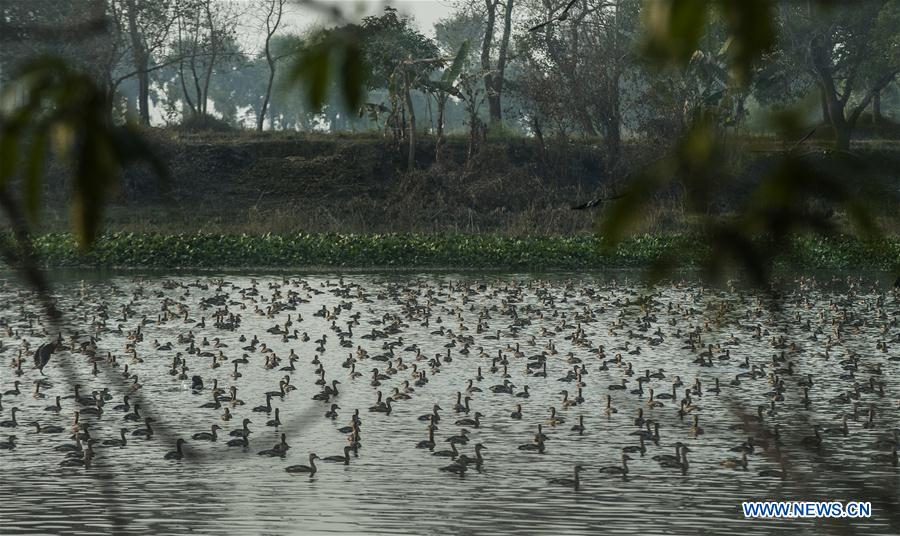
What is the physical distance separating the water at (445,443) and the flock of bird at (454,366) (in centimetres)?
9

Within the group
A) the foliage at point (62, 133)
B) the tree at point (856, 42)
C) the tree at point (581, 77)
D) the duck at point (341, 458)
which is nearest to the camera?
the foliage at point (62, 133)

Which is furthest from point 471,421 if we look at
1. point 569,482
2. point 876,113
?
point 876,113

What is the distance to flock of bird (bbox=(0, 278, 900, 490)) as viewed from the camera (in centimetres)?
1442

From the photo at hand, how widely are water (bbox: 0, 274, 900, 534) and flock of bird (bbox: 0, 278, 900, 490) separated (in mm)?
93

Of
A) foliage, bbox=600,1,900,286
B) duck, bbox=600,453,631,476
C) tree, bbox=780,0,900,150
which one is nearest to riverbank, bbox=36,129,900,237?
tree, bbox=780,0,900,150

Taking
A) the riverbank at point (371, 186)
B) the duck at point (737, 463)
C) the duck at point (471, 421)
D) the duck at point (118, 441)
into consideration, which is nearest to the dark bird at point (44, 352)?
the duck at point (118, 441)

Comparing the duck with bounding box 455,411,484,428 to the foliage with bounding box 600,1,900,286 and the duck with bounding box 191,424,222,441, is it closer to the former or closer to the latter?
the duck with bounding box 191,424,222,441

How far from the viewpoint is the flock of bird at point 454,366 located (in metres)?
14.4

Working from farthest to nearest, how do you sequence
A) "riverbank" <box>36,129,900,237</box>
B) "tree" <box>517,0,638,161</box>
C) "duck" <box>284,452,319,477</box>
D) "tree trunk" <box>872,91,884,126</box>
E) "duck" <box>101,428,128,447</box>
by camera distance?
"tree" <box>517,0,638,161</box>
"riverbank" <box>36,129,900,237</box>
"duck" <box>101,428,128,447</box>
"duck" <box>284,452,319,477</box>
"tree trunk" <box>872,91,884,126</box>

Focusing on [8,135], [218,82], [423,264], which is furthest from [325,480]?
[218,82]

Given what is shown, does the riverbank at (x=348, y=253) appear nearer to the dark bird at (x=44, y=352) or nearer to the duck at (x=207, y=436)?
the dark bird at (x=44, y=352)

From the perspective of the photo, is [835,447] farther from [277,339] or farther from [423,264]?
[423,264]

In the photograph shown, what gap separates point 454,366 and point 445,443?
20.5 feet

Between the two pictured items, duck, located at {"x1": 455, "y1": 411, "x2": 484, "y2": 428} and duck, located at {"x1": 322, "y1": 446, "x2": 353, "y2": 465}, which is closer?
duck, located at {"x1": 322, "y1": 446, "x2": 353, "y2": 465}
